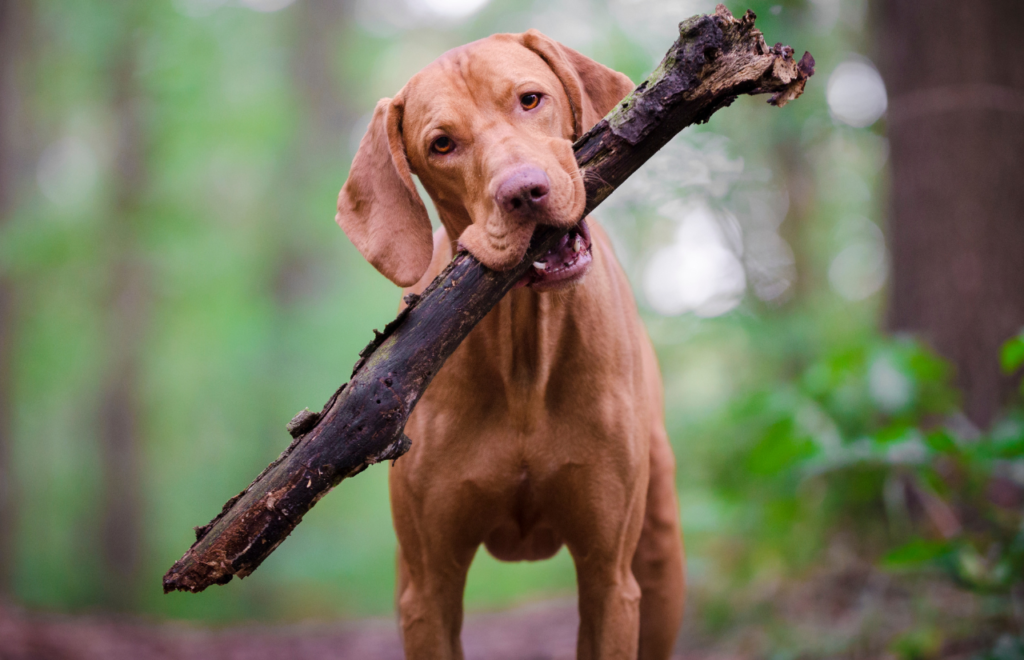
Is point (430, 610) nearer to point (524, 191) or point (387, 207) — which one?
point (387, 207)

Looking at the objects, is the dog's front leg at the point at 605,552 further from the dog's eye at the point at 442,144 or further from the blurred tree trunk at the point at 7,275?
the blurred tree trunk at the point at 7,275

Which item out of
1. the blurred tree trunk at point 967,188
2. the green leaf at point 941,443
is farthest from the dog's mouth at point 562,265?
the blurred tree trunk at point 967,188

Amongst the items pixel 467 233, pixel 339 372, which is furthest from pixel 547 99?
pixel 339 372

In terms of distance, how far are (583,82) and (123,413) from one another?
1109 cm

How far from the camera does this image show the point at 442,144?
8.38 feet

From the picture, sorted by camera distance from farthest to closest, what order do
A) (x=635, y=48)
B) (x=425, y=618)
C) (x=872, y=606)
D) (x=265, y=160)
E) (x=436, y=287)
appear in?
(x=265, y=160) → (x=635, y=48) → (x=872, y=606) → (x=425, y=618) → (x=436, y=287)

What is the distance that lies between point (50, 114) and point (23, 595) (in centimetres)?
768

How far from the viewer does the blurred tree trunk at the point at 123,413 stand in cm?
1130

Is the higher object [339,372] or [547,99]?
[339,372]

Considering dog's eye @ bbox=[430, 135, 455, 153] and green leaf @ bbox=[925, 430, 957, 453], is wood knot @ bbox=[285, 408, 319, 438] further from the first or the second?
green leaf @ bbox=[925, 430, 957, 453]

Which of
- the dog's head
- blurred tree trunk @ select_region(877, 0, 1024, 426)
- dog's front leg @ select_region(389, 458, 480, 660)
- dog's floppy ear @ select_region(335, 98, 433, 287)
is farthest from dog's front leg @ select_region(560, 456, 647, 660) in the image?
blurred tree trunk @ select_region(877, 0, 1024, 426)

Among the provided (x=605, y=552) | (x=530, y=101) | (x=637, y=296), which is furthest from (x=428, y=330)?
(x=637, y=296)

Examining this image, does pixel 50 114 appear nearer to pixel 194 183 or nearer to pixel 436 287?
pixel 194 183

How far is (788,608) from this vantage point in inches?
198
